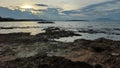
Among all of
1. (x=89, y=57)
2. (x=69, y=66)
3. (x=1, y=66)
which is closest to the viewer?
(x=69, y=66)

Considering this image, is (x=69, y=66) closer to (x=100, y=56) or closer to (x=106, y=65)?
(x=106, y=65)

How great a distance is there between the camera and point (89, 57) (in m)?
17.1

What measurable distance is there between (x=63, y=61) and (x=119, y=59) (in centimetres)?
445

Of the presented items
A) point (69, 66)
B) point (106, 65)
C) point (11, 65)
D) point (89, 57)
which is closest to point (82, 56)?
point (89, 57)

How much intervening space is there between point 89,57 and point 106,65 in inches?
92.7

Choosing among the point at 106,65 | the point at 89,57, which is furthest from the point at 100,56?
the point at 106,65

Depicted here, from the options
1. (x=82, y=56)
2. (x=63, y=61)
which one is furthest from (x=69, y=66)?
→ (x=82, y=56)

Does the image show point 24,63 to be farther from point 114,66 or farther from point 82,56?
point 114,66

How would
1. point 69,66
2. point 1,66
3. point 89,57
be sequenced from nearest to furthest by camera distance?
point 69,66
point 1,66
point 89,57

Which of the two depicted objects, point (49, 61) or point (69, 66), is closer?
point (69, 66)

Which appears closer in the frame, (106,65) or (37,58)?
(106,65)

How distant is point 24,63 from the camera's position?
15.8 meters

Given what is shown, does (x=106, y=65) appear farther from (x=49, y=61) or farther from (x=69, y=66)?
(x=49, y=61)

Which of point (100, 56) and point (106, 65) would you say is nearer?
point (106, 65)
